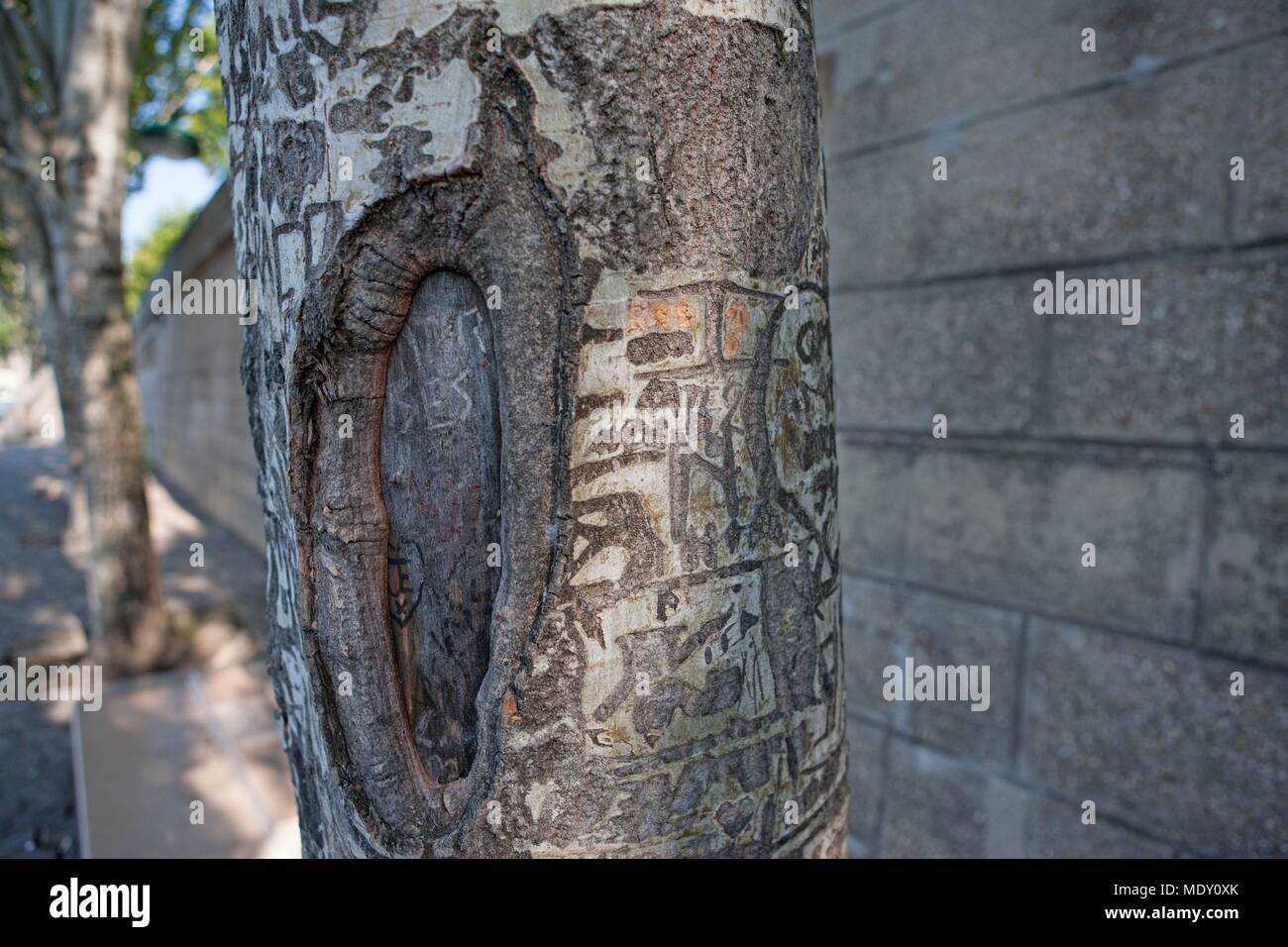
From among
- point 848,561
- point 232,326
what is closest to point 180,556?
point 232,326

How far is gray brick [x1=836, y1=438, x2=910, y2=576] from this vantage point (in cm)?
299

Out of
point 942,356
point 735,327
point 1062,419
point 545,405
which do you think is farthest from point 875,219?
point 545,405

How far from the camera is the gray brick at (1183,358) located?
2113mm

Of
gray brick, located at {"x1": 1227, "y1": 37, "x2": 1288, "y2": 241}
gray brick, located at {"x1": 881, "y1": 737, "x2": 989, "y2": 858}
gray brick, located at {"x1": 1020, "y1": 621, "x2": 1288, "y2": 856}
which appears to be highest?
gray brick, located at {"x1": 1227, "y1": 37, "x2": 1288, "y2": 241}

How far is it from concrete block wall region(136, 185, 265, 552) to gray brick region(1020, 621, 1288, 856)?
481 centimetres

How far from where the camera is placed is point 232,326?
8.68 meters

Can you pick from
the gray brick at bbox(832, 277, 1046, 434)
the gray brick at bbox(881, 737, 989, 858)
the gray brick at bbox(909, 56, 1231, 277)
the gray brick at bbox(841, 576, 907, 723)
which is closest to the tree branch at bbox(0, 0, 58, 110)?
the gray brick at bbox(832, 277, 1046, 434)

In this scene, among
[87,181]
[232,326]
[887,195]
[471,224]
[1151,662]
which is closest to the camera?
[471,224]

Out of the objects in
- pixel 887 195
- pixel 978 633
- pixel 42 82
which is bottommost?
pixel 978 633

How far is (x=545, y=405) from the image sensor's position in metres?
1.04

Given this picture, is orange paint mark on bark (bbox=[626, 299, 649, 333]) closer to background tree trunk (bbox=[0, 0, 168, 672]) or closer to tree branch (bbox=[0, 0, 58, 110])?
background tree trunk (bbox=[0, 0, 168, 672])

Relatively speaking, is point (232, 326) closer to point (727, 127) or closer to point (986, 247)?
point (986, 247)

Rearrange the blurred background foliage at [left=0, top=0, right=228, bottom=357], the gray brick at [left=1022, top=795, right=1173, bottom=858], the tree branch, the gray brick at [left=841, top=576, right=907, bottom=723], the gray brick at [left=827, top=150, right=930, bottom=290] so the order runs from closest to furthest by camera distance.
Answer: the gray brick at [left=1022, top=795, right=1173, bottom=858] → the gray brick at [left=827, top=150, right=930, bottom=290] → the gray brick at [left=841, top=576, right=907, bottom=723] → the tree branch → the blurred background foliage at [left=0, top=0, right=228, bottom=357]

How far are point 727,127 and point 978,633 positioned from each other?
2163 millimetres
